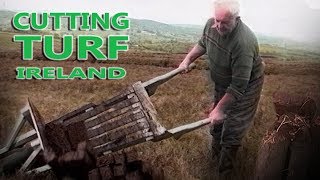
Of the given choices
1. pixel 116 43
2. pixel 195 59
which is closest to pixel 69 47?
pixel 116 43

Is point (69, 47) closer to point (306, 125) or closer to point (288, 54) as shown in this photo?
point (288, 54)

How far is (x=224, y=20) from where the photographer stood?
15.1 ft

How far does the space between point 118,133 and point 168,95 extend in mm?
469

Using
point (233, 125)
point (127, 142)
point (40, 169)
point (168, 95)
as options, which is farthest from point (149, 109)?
point (40, 169)

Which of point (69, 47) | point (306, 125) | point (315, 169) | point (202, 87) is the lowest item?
point (315, 169)

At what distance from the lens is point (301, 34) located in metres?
4.97

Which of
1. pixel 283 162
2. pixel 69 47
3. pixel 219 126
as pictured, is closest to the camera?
pixel 69 47

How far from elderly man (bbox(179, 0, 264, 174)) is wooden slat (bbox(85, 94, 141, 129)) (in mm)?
450

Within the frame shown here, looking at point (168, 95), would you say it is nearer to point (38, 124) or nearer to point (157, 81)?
point (157, 81)

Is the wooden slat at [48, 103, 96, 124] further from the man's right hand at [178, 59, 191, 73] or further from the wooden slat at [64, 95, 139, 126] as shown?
the man's right hand at [178, 59, 191, 73]

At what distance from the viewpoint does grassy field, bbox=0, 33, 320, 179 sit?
462cm

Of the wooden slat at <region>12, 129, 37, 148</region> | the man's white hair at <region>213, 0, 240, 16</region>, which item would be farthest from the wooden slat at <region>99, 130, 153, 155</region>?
the man's white hair at <region>213, 0, 240, 16</region>

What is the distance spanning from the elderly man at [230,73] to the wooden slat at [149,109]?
0.36m

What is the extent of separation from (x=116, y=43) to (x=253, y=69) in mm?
1026
